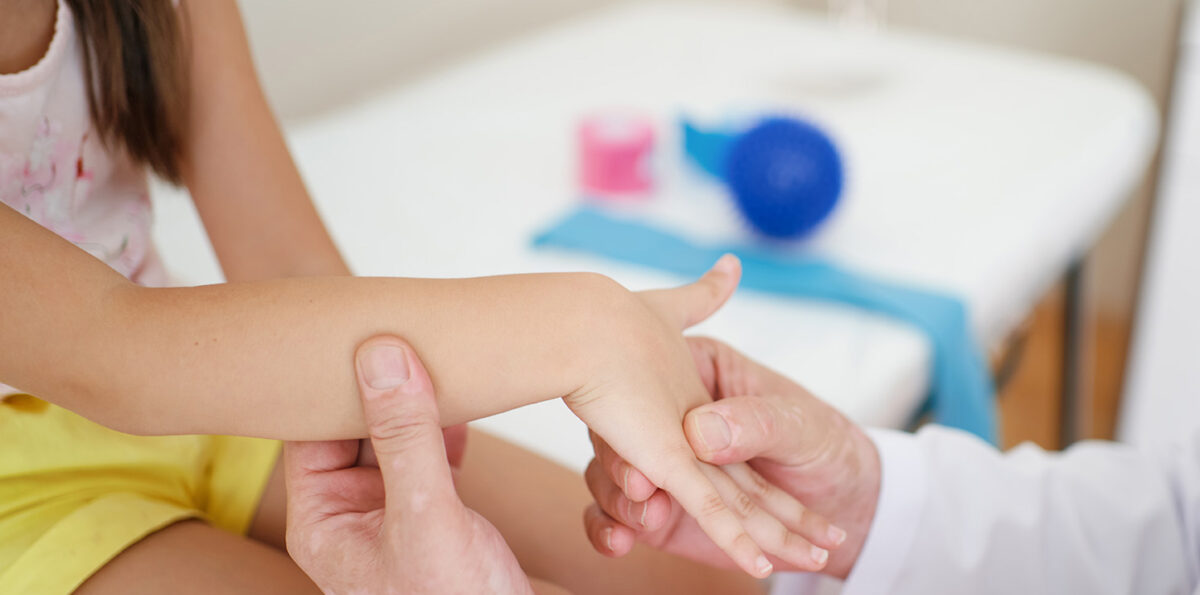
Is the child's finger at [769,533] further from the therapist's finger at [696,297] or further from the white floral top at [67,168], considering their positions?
the white floral top at [67,168]

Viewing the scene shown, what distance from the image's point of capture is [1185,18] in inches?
59.3

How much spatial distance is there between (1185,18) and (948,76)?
386mm

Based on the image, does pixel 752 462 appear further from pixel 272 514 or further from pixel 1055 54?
pixel 1055 54

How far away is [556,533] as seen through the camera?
678 mm

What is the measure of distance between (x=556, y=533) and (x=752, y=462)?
0.14 metres

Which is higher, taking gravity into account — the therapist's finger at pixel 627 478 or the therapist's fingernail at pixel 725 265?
the therapist's fingernail at pixel 725 265

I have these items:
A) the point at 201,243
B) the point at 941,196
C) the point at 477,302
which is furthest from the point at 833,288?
the point at 201,243

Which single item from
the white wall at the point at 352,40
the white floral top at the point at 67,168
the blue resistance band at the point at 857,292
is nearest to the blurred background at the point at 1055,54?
the white wall at the point at 352,40

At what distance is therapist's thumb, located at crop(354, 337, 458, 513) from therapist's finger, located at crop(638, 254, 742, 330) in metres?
0.16

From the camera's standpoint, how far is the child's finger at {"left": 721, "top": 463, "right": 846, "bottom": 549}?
598 millimetres

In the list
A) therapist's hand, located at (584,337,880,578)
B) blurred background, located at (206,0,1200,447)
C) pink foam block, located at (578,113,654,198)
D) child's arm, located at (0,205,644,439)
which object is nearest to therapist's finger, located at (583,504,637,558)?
therapist's hand, located at (584,337,880,578)

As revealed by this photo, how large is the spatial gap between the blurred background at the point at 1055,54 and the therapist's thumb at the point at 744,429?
68 cm

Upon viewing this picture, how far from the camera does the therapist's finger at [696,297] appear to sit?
600mm

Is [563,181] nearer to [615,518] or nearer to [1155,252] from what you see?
[615,518]
